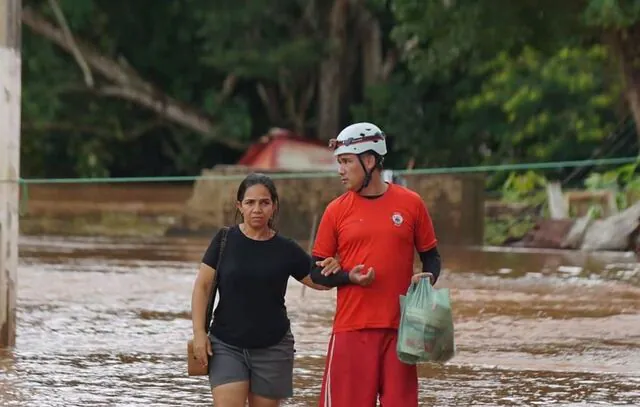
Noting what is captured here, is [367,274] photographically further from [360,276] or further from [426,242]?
[426,242]

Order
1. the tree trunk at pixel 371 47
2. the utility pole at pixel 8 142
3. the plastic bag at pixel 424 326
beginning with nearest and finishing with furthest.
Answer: the plastic bag at pixel 424 326 < the utility pole at pixel 8 142 < the tree trunk at pixel 371 47

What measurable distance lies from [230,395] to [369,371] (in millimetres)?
608

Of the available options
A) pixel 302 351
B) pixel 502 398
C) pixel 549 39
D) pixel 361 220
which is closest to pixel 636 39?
pixel 549 39

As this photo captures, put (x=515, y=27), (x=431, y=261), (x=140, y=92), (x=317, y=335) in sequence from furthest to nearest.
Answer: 1. (x=140, y=92)
2. (x=515, y=27)
3. (x=317, y=335)
4. (x=431, y=261)

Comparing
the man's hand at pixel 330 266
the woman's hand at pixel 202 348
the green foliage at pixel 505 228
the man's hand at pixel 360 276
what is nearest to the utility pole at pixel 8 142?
the woman's hand at pixel 202 348

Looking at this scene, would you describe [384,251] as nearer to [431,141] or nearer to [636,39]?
[636,39]

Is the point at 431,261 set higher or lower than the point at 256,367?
higher

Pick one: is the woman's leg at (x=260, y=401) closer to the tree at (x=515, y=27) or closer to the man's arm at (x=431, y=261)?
the man's arm at (x=431, y=261)

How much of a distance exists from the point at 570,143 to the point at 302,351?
2137 cm

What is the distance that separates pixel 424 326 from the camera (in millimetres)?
6449

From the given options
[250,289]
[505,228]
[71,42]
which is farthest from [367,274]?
[71,42]

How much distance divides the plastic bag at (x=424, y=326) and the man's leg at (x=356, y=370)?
0.17 meters

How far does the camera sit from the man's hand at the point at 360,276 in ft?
21.5

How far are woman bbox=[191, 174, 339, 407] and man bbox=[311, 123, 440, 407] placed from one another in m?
0.15
